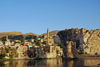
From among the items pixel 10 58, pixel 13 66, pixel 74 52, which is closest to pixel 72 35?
pixel 74 52

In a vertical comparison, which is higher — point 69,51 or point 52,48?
point 52,48

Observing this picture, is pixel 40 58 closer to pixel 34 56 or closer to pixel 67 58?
Result: pixel 34 56

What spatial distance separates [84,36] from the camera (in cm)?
8844

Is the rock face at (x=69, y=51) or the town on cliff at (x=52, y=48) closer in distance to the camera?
the town on cliff at (x=52, y=48)

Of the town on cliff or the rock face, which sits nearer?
the town on cliff

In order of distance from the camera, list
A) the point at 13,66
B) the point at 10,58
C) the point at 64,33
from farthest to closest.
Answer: the point at 64,33 → the point at 10,58 → the point at 13,66

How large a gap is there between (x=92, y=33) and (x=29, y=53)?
42250 millimetres

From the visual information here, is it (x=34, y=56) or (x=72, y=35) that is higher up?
(x=72, y=35)

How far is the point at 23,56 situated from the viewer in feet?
172

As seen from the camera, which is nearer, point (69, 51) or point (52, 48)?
point (69, 51)

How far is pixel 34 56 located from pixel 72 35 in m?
50.3

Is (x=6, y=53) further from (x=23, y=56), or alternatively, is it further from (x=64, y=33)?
(x=64, y=33)

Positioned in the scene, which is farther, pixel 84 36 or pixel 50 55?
pixel 84 36

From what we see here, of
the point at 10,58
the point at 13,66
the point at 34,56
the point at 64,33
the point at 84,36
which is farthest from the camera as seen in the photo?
the point at 64,33
